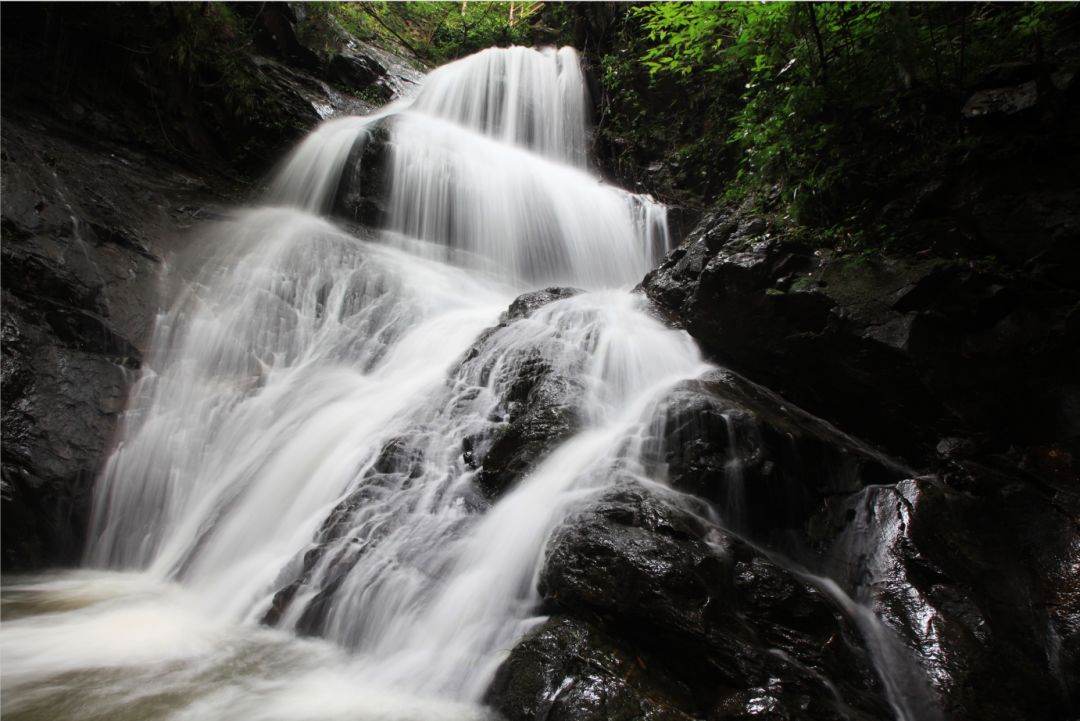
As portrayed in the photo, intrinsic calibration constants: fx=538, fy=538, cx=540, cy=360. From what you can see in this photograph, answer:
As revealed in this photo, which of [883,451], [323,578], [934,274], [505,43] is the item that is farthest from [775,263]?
[505,43]

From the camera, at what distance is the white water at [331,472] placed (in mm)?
2914

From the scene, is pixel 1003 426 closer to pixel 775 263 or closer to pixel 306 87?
pixel 775 263

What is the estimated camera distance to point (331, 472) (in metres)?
4.64

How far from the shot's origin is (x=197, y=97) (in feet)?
29.6

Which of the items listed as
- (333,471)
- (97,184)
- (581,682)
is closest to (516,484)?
(581,682)

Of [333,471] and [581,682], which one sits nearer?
[581,682]

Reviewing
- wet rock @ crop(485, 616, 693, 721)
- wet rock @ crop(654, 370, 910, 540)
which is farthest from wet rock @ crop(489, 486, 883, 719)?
wet rock @ crop(654, 370, 910, 540)

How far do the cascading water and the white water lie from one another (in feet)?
0.06

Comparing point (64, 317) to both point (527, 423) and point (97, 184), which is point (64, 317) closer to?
point (97, 184)

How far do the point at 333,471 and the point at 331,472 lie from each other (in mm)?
19

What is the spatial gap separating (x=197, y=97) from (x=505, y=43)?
1012 cm

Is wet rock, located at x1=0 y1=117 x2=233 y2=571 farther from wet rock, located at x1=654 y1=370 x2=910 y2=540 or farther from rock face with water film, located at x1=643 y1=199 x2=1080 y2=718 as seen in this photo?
rock face with water film, located at x1=643 y1=199 x2=1080 y2=718

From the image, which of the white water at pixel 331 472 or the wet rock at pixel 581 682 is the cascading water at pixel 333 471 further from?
the wet rock at pixel 581 682

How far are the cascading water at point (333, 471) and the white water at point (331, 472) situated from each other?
0.02 metres
